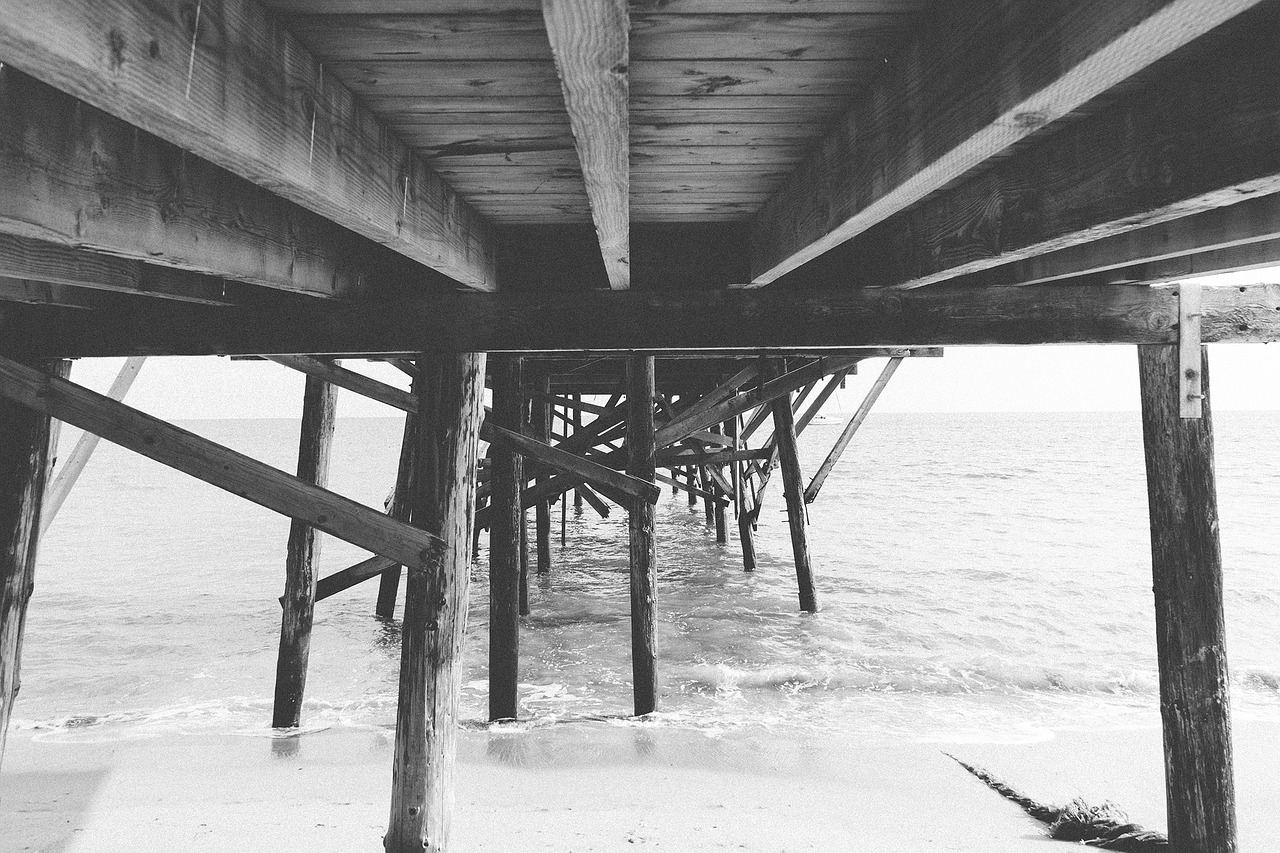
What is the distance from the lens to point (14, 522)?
2.85 metres

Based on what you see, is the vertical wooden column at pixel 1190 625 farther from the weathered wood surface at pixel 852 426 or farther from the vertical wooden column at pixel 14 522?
the vertical wooden column at pixel 14 522

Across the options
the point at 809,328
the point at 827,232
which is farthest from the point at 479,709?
the point at 827,232

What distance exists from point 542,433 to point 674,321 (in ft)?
19.0

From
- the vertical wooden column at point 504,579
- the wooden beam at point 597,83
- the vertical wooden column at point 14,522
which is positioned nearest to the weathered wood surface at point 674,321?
the vertical wooden column at point 14,522

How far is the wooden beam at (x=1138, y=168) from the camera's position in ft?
4.25

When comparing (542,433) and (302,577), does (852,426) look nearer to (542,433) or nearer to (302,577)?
(542,433)

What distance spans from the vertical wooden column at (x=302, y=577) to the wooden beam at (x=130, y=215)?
2181 mm

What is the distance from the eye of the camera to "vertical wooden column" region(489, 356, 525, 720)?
15.1 feet

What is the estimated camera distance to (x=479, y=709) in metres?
4.99

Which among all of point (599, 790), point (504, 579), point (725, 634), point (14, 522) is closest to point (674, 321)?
point (599, 790)

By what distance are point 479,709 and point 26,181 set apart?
437cm

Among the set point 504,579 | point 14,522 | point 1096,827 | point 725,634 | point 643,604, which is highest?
point 14,522

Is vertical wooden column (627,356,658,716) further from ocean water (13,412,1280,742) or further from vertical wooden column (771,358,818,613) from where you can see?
vertical wooden column (771,358,818,613)

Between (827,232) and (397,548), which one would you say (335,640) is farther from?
(827,232)
